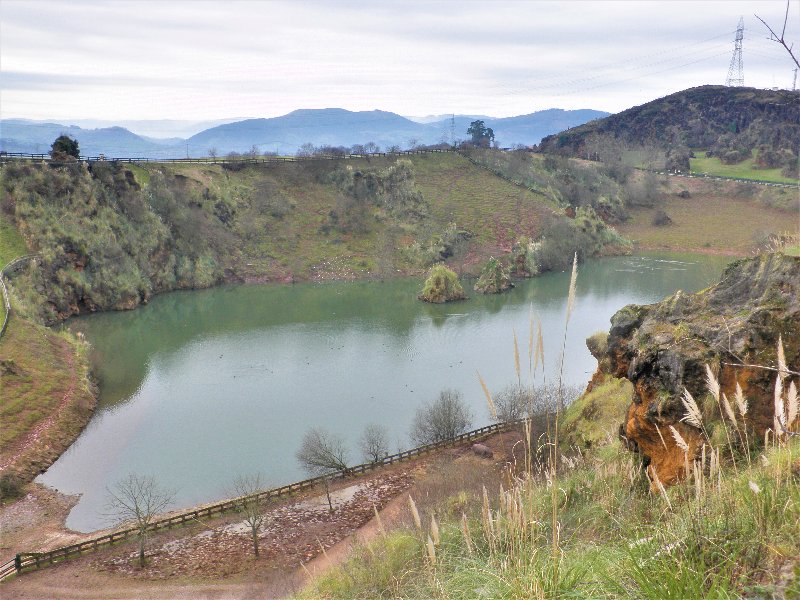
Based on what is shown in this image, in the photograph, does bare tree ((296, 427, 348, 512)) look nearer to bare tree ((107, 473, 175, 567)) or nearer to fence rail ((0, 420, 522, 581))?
fence rail ((0, 420, 522, 581))

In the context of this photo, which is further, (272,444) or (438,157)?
(438,157)

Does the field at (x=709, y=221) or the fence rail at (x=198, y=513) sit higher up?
the field at (x=709, y=221)

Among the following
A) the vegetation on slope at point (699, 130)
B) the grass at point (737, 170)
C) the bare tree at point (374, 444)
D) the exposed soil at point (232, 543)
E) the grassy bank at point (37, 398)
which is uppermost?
the vegetation on slope at point (699, 130)

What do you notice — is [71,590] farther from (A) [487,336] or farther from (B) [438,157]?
(B) [438,157]

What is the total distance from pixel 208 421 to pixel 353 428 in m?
6.47

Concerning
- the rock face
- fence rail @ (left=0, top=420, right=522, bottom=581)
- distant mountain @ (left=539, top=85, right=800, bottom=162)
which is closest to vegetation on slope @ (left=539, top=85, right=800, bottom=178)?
distant mountain @ (left=539, top=85, right=800, bottom=162)

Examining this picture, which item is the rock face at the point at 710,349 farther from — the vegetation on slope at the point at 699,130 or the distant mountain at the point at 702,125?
the distant mountain at the point at 702,125

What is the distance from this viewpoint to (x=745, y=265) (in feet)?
34.9

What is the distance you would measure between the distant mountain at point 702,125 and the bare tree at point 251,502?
3792 inches

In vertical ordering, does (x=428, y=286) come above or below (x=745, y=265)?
below

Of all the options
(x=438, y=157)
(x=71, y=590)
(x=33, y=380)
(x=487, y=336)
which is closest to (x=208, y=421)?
(x=33, y=380)

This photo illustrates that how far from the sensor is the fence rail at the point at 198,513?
1628 cm

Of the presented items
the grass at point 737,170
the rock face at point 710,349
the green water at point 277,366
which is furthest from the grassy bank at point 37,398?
the grass at point 737,170

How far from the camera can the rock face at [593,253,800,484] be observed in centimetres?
852
